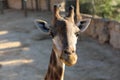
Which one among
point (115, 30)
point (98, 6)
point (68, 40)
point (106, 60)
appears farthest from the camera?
point (98, 6)

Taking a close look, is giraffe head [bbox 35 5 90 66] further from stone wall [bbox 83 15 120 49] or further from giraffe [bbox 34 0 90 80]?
stone wall [bbox 83 15 120 49]

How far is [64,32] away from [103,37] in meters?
7.81

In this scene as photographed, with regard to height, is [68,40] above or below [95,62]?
above

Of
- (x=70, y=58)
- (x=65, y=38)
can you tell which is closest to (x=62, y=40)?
(x=65, y=38)

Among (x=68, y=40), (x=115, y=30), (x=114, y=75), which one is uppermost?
(x=68, y=40)

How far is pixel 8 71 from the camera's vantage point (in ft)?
31.4

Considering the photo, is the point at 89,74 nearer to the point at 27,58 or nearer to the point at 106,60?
the point at 106,60

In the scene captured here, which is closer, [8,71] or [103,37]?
[8,71]

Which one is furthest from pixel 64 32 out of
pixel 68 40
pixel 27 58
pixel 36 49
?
pixel 36 49

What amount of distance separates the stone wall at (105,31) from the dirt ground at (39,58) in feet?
0.74

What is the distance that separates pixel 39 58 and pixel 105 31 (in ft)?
9.40

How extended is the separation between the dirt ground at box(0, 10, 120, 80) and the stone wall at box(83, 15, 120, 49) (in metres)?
0.23

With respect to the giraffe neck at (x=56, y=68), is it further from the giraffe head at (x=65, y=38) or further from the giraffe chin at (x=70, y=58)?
the giraffe chin at (x=70, y=58)

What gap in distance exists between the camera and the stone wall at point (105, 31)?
1105 cm
